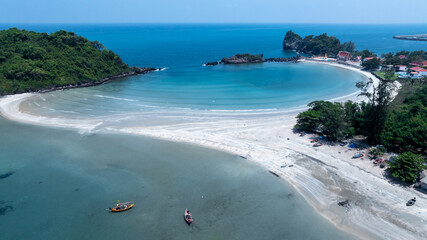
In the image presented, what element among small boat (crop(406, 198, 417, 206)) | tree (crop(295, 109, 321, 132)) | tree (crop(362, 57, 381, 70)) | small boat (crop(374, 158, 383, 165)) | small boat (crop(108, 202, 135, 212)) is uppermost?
tree (crop(362, 57, 381, 70))

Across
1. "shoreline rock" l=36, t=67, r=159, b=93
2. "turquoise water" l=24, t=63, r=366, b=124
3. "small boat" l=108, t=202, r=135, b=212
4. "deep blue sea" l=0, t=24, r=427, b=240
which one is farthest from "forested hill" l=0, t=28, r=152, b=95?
"small boat" l=108, t=202, r=135, b=212

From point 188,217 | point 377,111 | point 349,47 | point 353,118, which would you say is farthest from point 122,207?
point 349,47

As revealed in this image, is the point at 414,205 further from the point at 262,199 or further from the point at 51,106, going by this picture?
the point at 51,106

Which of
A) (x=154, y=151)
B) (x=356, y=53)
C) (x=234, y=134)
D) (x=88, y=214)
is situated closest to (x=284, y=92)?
(x=234, y=134)

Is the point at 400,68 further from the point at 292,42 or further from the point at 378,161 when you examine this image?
the point at 292,42

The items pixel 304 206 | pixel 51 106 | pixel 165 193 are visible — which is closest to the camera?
pixel 304 206

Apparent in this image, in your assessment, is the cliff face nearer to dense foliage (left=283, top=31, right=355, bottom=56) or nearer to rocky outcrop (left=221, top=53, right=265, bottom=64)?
dense foliage (left=283, top=31, right=355, bottom=56)
